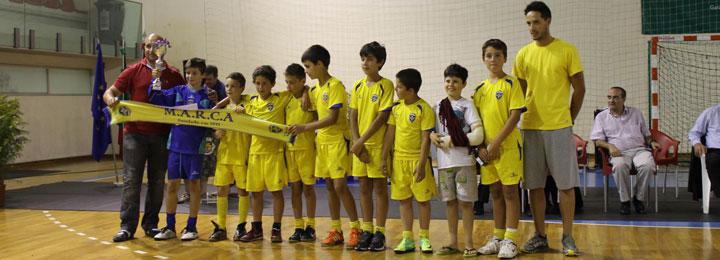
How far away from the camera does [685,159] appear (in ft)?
33.6

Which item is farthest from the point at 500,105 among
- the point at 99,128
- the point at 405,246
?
the point at 99,128

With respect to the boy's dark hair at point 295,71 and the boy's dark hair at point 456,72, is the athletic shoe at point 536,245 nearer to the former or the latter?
the boy's dark hair at point 456,72

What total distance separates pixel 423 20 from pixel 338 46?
174cm

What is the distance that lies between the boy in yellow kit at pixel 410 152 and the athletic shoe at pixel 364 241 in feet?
0.81

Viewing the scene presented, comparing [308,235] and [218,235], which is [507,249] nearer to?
[308,235]

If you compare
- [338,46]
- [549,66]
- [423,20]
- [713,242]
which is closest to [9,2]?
[338,46]

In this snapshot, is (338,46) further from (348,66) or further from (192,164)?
(192,164)

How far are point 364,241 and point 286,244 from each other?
0.70m

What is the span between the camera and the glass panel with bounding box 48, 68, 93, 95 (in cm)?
1373

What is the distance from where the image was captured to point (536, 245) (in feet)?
14.1

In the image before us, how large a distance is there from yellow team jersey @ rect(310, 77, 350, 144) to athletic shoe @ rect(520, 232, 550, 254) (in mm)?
1550

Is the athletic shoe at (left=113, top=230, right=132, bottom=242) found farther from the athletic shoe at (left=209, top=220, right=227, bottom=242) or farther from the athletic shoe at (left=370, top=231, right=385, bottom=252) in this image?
the athletic shoe at (left=370, top=231, right=385, bottom=252)

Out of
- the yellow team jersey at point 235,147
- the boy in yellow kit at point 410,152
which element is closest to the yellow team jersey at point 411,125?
the boy in yellow kit at point 410,152

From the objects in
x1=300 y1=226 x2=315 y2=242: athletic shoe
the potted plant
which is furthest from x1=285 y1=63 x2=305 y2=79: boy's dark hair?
the potted plant
